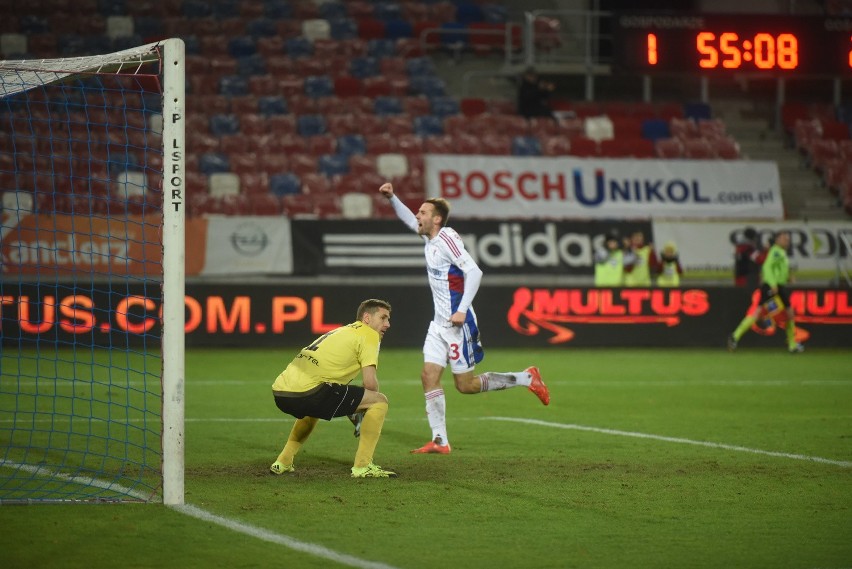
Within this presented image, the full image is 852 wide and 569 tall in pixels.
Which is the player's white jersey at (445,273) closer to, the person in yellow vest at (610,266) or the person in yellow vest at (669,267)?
the person in yellow vest at (610,266)

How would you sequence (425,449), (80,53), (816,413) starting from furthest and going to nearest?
(80,53) < (816,413) < (425,449)

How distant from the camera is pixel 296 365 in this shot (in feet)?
28.6

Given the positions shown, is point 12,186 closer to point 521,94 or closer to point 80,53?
point 80,53

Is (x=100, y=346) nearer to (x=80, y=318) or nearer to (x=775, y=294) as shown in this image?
(x=80, y=318)

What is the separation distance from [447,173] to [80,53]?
8.16 meters

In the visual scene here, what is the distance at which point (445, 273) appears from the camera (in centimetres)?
1005

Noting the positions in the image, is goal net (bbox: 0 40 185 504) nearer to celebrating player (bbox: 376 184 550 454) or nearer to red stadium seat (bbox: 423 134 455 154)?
celebrating player (bbox: 376 184 550 454)

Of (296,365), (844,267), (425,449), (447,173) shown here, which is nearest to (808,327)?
(844,267)

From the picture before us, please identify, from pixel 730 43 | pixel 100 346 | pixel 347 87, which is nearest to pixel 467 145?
pixel 347 87

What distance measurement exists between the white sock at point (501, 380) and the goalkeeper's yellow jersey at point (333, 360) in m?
1.77

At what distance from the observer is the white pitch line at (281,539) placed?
6.12 meters


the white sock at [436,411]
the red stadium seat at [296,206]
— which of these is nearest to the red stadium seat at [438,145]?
the red stadium seat at [296,206]

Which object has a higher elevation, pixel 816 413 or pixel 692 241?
pixel 692 241

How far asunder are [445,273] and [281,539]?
3.82 metres
